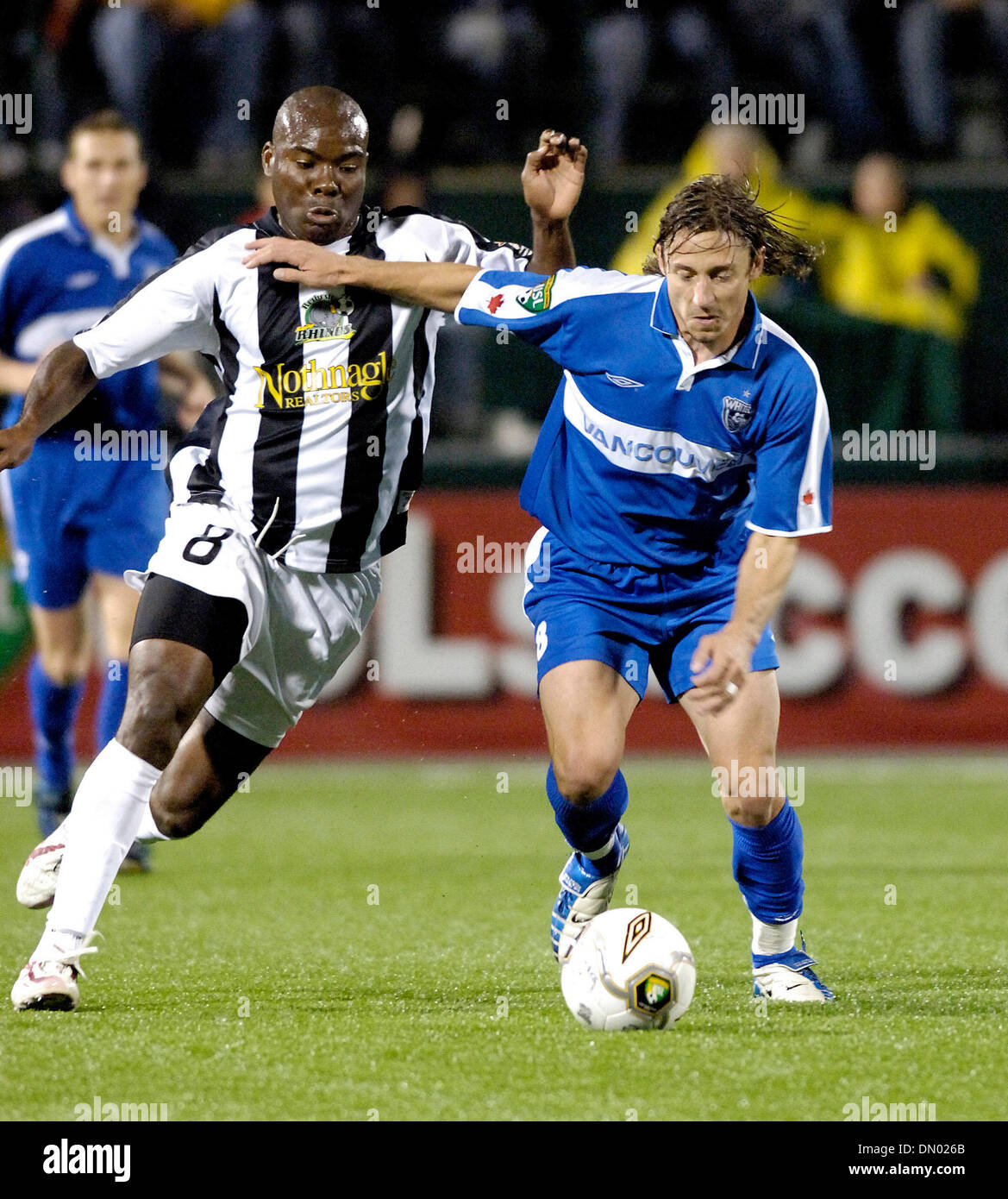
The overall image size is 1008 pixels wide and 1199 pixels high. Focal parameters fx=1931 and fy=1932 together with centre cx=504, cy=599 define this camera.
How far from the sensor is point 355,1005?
4898mm

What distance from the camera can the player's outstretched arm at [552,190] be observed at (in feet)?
16.9

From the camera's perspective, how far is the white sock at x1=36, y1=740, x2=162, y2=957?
466cm

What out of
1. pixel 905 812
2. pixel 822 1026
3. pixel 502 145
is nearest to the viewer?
pixel 822 1026

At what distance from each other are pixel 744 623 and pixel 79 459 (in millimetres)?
3944

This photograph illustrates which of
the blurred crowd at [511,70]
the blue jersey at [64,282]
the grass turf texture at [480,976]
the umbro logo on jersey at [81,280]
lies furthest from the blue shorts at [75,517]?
the blurred crowd at [511,70]

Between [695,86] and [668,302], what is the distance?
797cm

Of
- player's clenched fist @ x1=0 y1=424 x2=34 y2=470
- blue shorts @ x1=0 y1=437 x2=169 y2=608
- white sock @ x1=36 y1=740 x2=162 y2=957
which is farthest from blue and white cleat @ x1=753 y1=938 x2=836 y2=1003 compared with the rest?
blue shorts @ x1=0 y1=437 x2=169 y2=608

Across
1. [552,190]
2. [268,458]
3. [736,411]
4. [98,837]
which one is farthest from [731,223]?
[98,837]

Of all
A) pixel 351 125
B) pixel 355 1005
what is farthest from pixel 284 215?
pixel 355 1005

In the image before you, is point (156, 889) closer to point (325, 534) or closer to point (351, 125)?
point (325, 534)

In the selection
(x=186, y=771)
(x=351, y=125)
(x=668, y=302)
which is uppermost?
(x=351, y=125)

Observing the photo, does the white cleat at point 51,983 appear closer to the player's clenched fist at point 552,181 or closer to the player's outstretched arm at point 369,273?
the player's outstretched arm at point 369,273

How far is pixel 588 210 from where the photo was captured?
11.5m

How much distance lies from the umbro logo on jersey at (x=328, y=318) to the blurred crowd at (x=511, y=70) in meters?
6.34
